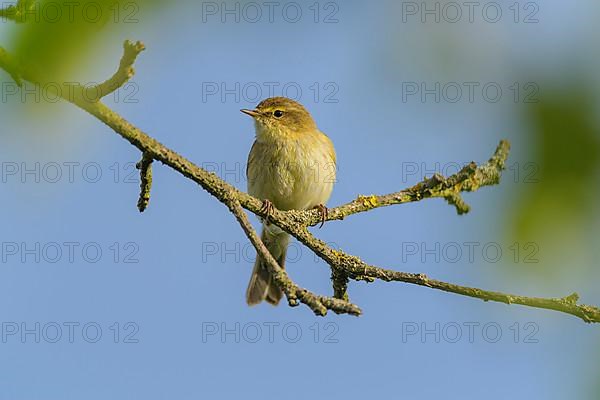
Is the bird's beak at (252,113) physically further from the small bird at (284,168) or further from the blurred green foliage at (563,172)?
the blurred green foliage at (563,172)

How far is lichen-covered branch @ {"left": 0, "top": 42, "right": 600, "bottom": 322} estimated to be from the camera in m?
2.37

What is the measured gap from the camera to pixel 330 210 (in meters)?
4.51

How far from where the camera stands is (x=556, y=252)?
132 cm

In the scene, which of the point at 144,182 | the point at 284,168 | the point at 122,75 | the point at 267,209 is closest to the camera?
the point at 122,75

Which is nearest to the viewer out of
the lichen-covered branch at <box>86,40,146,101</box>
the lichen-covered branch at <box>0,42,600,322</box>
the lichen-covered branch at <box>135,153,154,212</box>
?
the lichen-covered branch at <box>86,40,146,101</box>

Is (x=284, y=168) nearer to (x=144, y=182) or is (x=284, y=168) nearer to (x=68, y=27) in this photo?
(x=144, y=182)

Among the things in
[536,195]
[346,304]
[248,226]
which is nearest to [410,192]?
[248,226]

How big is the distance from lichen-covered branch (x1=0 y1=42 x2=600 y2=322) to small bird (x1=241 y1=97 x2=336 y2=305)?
2.64 m

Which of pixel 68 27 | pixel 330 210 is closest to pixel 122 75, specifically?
pixel 68 27

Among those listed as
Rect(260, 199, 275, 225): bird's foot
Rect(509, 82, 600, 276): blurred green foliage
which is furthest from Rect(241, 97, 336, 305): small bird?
Rect(509, 82, 600, 276): blurred green foliage

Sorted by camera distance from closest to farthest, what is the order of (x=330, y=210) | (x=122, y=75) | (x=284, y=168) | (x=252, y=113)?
(x=122, y=75), (x=330, y=210), (x=284, y=168), (x=252, y=113)

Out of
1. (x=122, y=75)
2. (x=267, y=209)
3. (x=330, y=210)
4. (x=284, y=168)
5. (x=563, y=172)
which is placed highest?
(x=284, y=168)

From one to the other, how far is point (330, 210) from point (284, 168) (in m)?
2.76

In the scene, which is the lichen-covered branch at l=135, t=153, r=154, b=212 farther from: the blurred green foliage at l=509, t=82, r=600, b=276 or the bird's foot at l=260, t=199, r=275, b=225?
the blurred green foliage at l=509, t=82, r=600, b=276
